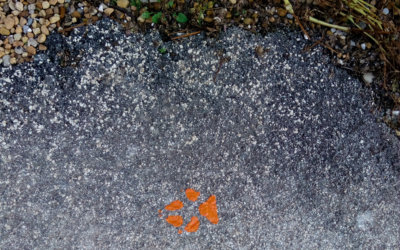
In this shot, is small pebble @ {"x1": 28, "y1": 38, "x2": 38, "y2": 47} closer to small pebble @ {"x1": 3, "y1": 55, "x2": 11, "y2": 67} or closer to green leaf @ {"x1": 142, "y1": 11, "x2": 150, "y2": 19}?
small pebble @ {"x1": 3, "y1": 55, "x2": 11, "y2": 67}

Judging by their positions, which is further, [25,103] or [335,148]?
[335,148]

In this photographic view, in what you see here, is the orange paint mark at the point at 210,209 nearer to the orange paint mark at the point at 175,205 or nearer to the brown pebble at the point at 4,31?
the orange paint mark at the point at 175,205

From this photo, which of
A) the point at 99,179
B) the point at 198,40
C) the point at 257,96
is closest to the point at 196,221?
the point at 99,179

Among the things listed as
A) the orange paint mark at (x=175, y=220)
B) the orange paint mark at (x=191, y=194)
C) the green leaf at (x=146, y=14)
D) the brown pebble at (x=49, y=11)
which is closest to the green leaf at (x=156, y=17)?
the green leaf at (x=146, y=14)

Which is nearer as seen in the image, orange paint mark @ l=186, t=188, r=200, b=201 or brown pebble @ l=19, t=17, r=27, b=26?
brown pebble @ l=19, t=17, r=27, b=26

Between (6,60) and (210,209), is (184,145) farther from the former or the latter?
(6,60)

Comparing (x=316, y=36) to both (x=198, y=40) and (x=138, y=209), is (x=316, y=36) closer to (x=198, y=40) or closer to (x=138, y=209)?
(x=198, y=40)

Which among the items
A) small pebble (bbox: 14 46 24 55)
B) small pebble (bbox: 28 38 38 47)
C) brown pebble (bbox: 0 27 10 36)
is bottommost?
small pebble (bbox: 14 46 24 55)

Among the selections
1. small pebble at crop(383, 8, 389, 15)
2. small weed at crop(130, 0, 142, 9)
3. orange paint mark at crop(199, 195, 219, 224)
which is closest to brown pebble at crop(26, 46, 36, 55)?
small weed at crop(130, 0, 142, 9)
